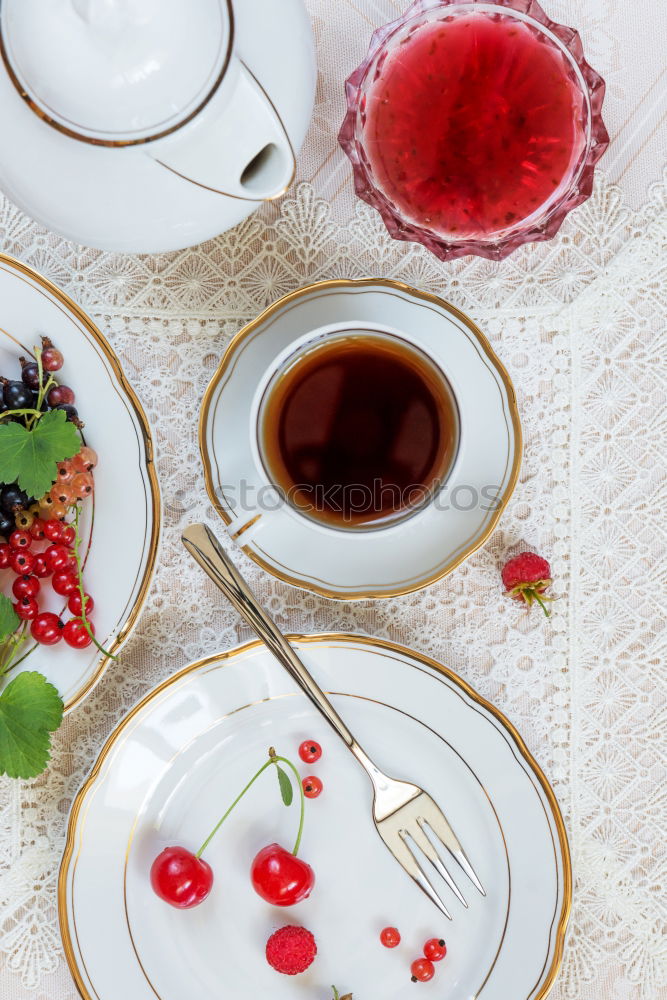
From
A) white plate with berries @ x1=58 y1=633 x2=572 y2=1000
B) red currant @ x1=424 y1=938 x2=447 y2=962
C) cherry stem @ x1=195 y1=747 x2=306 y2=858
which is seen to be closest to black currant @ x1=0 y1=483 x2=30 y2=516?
white plate with berries @ x1=58 y1=633 x2=572 y2=1000

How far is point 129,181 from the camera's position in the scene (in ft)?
1.81

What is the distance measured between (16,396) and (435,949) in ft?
2.20

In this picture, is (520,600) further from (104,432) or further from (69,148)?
(69,148)

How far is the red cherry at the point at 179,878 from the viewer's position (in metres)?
0.78

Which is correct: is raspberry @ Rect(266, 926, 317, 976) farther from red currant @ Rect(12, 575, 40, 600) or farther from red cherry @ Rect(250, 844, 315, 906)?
red currant @ Rect(12, 575, 40, 600)

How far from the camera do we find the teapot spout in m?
0.53

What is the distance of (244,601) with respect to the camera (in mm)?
780

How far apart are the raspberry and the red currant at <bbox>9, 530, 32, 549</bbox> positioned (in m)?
0.45

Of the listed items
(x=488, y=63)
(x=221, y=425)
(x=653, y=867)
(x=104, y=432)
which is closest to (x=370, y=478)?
(x=221, y=425)

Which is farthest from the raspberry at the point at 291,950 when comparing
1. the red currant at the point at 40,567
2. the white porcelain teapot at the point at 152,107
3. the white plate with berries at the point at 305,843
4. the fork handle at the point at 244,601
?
the white porcelain teapot at the point at 152,107

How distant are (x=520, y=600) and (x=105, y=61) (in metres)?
0.61

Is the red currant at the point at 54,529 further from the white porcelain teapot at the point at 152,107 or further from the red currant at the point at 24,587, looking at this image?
the white porcelain teapot at the point at 152,107

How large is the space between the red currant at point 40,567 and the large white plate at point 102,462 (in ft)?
0.12

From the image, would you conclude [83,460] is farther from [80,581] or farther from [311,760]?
[311,760]
